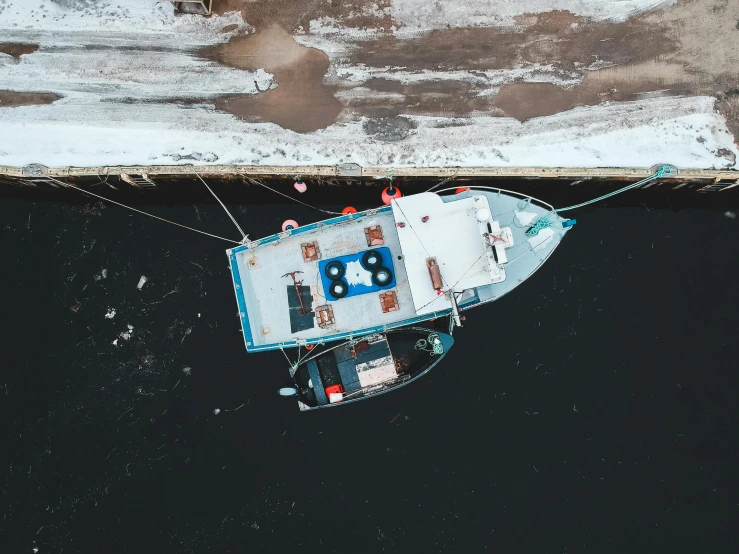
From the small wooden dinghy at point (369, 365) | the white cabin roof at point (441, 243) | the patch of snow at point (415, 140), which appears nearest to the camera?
the white cabin roof at point (441, 243)

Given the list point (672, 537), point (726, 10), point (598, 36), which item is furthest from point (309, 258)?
point (726, 10)

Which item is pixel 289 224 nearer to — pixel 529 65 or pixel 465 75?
pixel 465 75

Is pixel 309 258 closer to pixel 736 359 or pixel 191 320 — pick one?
pixel 191 320

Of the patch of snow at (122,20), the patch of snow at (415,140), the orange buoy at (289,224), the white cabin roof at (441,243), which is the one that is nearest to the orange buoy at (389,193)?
the patch of snow at (415,140)

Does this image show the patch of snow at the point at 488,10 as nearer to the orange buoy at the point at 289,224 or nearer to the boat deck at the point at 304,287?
the boat deck at the point at 304,287

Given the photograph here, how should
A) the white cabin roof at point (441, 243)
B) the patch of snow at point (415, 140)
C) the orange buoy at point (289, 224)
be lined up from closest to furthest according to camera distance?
1. the white cabin roof at point (441, 243)
2. the patch of snow at point (415, 140)
3. the orange buoy at point (289, 224)

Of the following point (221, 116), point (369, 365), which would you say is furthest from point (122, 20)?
point (369, 365)
